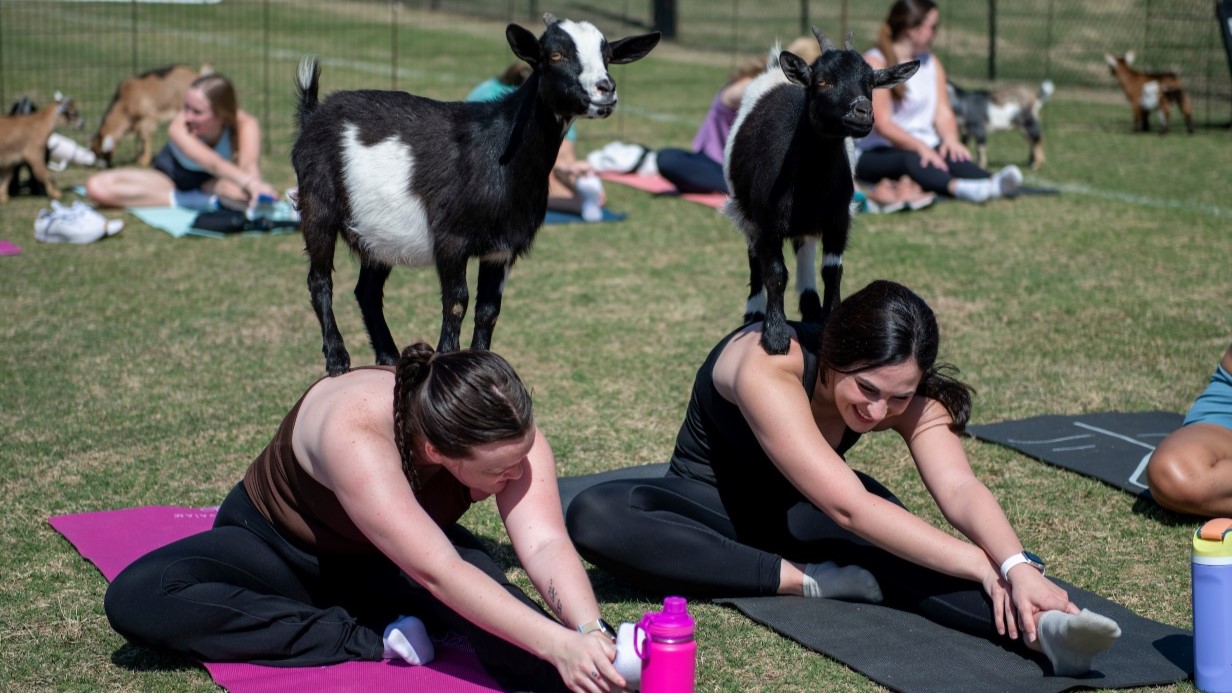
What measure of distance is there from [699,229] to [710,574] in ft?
17.4

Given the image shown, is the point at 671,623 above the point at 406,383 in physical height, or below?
below

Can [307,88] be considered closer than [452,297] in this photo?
No

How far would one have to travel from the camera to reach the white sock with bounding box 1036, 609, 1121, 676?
2.74 m

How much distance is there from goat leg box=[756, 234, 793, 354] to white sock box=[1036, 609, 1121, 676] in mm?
918

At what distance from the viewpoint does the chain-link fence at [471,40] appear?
46.3 feet

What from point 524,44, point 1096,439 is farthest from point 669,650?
point 1096,439

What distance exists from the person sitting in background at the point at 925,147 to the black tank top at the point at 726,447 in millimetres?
5488

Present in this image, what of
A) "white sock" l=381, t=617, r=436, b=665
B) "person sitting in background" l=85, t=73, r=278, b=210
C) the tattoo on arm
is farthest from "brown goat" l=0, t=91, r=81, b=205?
the tattoo on arm

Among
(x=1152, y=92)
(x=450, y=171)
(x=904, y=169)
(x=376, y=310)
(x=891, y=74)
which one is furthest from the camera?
(x=1152, y=92)

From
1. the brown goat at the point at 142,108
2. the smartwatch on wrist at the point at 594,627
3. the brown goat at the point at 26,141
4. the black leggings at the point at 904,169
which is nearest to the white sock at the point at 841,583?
the smartwatch on wrist at the point at 594,627

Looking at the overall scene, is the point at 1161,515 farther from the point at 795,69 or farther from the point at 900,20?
the point at 900,20

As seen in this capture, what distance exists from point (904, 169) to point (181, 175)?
→ 4.97 metres

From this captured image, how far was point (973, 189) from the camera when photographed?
9133mm

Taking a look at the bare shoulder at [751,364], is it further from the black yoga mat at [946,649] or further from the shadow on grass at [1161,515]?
the shadow on grass at [1161,515]
